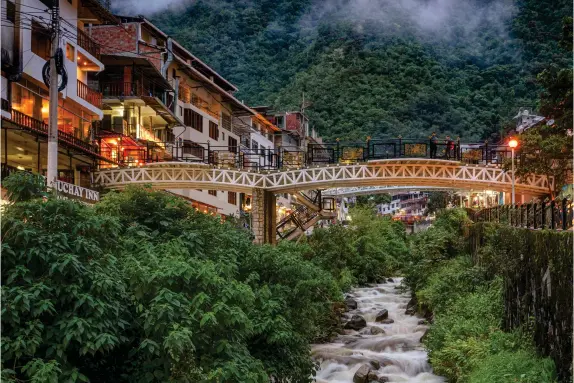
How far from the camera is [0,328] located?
37.8ft

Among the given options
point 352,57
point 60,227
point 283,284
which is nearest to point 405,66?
point 352,57

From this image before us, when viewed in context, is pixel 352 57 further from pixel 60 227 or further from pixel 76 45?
pixel 60 227

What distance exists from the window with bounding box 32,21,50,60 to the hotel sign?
6.43 metres

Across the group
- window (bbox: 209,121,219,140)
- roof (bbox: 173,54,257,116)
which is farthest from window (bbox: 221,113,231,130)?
window (bbox: 209,121,219,140)

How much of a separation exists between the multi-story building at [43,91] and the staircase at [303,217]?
13940 mm

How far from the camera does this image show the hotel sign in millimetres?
32838

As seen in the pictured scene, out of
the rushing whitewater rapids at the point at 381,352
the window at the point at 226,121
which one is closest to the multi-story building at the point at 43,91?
the rushing whitewater rapids at the point at 381,352

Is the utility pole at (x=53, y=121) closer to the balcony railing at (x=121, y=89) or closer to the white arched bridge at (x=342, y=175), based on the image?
the white arched bridge at (x=342, y=175)

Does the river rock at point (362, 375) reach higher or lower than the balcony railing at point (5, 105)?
lower

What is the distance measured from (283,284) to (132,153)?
96.7 feet

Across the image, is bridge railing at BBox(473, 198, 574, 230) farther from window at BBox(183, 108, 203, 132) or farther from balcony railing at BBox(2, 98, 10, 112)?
window at BBox(183, 108, 203, 132)

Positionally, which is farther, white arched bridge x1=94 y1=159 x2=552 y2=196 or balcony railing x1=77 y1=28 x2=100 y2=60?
white arched bridge x1=94 y1=159 x2=552 y2=196

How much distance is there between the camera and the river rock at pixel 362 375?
24703 millimetres

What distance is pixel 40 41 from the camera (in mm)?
34062
